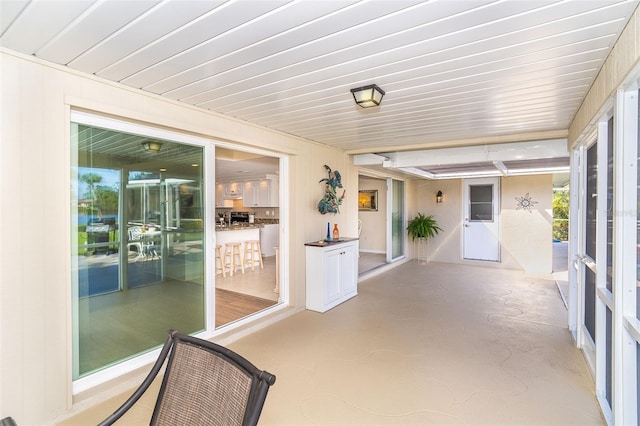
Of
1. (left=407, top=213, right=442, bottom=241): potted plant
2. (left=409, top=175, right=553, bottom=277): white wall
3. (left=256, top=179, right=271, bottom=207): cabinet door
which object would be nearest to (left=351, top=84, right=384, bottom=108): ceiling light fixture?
(left=407, top=213, right=442, bottom=241): potted plant

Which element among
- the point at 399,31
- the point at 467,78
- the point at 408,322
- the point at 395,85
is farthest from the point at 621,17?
the point at 408,322

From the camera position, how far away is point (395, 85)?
245cm

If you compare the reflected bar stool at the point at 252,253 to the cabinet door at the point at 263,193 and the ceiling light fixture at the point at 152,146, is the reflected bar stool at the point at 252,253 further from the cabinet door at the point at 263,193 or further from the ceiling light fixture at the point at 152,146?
→ the ceiling light fixture at the point at 152,146

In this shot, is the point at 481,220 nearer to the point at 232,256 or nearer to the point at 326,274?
the point at 326,274

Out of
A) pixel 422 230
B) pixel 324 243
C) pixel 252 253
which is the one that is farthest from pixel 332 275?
pixel 422 230

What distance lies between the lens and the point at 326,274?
4371mm

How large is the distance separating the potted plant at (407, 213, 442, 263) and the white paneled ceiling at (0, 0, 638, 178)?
203 inches

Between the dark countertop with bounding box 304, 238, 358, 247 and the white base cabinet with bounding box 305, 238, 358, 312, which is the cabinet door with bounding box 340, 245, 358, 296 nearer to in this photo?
the white base cabinet with bounding box 305, 238, 358, 312

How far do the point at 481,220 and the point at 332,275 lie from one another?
5.18 meters

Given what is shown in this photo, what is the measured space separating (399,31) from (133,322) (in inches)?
118

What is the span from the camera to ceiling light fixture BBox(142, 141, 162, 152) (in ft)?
9.04

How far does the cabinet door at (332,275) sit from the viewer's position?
14.3ft

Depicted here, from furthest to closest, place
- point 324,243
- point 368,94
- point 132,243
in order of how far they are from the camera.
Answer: point 324,243, point 132,243, point 368,94

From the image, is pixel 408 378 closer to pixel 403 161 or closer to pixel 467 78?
pixel 467 78
